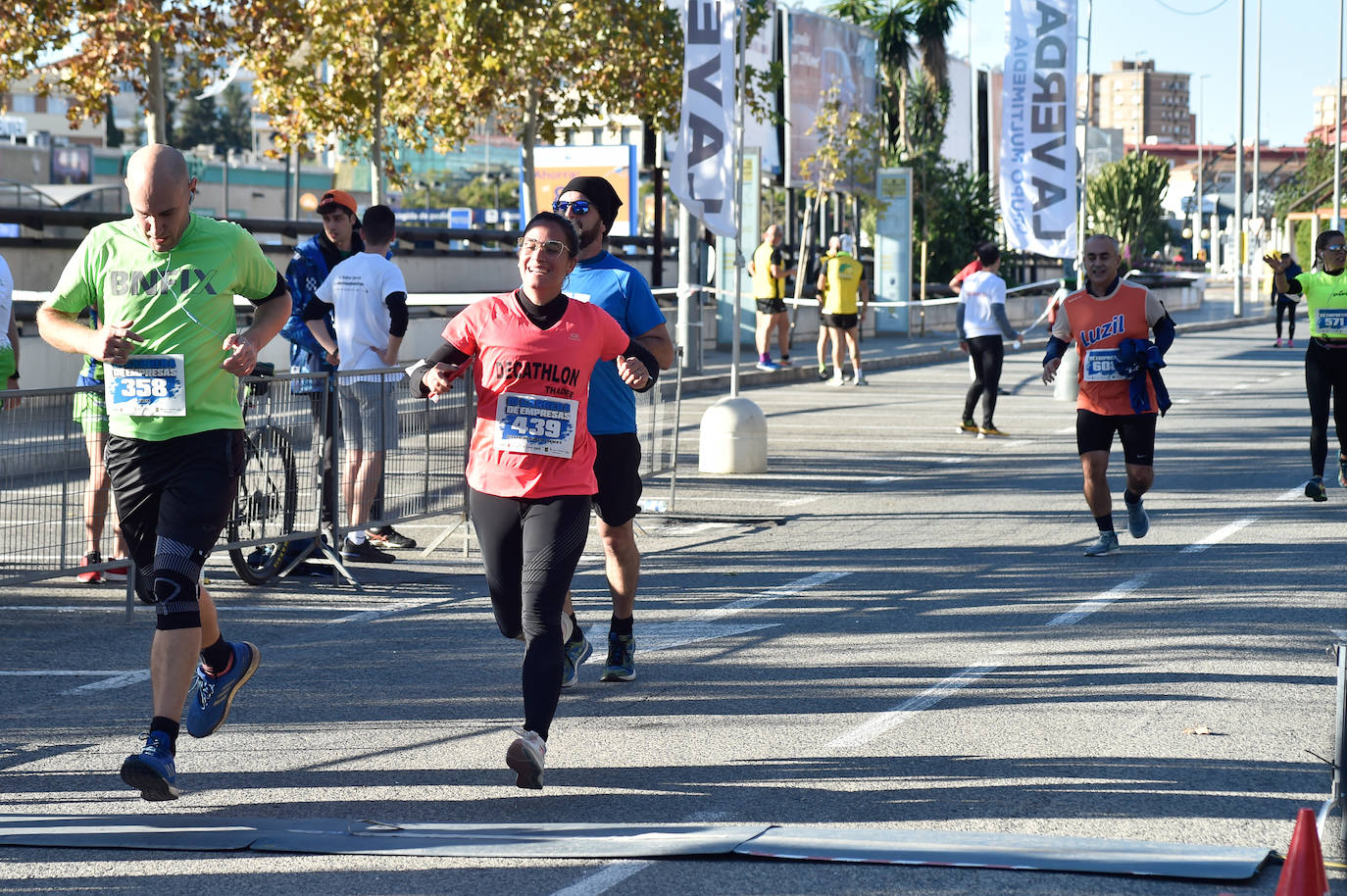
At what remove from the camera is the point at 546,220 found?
20.0ft

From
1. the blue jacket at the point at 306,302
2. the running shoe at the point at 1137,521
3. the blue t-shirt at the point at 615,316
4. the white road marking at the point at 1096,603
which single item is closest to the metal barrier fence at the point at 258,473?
the blue jacket at the point at 306,302

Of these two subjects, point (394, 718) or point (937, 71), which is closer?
point (394, 718)

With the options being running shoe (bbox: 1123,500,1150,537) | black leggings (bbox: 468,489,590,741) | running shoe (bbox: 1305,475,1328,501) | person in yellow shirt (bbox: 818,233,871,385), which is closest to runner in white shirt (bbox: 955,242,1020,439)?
running shoe (bbox: 1305,475,1328,501)

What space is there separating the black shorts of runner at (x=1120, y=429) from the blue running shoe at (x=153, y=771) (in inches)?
267

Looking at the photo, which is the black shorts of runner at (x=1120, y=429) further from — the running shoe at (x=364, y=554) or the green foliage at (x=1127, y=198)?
the green foliage at (x=1127, y=198)

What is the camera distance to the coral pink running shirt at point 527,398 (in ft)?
19.6

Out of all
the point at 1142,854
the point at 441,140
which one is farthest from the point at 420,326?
the point at 1142,854

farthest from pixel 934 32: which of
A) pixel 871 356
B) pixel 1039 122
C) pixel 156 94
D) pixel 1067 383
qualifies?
pixel 156 94

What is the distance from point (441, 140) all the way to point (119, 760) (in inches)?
990

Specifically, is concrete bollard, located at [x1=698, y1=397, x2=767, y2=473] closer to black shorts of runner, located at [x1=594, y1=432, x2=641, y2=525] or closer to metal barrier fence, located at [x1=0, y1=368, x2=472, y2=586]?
metal barrier fence, located at [x1=0, y1=368, x2=472, y2=586]

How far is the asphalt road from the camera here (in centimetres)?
510

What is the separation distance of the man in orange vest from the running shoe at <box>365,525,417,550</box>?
164 inches

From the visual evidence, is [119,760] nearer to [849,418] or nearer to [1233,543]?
[1233,543]

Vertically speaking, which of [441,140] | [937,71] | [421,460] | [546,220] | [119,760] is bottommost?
[119,760]
